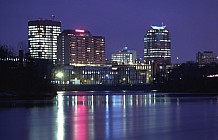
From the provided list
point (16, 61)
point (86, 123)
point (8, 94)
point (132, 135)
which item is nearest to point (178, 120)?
point (86, 123)

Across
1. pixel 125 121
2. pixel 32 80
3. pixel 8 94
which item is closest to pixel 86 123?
pixel 125 121

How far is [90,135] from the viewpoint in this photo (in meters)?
33.7

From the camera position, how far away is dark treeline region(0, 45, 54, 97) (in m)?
113

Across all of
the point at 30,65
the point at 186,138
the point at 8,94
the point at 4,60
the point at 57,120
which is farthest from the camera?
the point at 30,65

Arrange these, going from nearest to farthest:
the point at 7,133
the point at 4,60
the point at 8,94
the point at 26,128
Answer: the point at 7,133 < the point at 26,128 < the point at 8,94 < the point at 4,60

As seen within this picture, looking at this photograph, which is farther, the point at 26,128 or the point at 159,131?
the point at 26,128

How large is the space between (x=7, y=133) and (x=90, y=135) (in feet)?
19.6

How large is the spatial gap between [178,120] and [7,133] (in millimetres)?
16550

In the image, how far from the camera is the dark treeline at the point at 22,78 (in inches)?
4437

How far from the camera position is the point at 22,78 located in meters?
120

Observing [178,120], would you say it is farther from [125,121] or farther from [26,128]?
[26,128]

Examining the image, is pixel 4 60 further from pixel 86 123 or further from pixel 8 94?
pixel 86 123

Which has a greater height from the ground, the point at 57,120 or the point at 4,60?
the point at 4,60

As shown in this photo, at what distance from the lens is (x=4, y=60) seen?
402 ft
